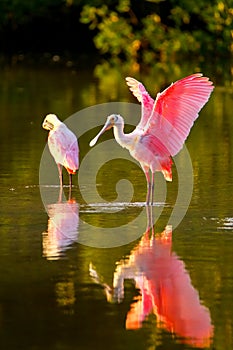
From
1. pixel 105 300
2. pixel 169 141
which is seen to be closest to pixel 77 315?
pixel 105 300

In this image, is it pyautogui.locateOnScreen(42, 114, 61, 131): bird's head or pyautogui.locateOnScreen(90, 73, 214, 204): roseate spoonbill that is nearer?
pyautogui.locateOnScreen(90, 73, 214, 204): roseate spoonbill

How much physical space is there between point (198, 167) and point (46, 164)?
1.88m

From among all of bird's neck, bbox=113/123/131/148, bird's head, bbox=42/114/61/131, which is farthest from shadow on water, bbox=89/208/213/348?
bird's head, bbox=42/114/61/131

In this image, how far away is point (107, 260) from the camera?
1034 centimetres

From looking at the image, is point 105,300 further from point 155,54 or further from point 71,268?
point 155,54

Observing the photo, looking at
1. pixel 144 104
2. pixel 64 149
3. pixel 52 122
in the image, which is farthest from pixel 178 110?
pixel 52 122

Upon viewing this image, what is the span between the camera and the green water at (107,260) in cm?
822

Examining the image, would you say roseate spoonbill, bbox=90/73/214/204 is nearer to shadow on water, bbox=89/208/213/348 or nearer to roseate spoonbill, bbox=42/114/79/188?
roseate spoonbill, bbox=42/114/79/188

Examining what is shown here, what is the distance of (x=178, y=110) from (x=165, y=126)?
0.69ft

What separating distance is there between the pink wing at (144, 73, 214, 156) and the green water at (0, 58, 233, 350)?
0.63 metres

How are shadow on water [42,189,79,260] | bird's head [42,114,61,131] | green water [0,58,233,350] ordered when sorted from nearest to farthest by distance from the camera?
green water [0,58,233,350] < shadow on water [42,189,79,260] < bird's head [42,114,61,131]

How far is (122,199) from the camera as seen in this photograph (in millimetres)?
13180

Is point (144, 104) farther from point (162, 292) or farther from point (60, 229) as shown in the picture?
point (162, 292)

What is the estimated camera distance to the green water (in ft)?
27.0
